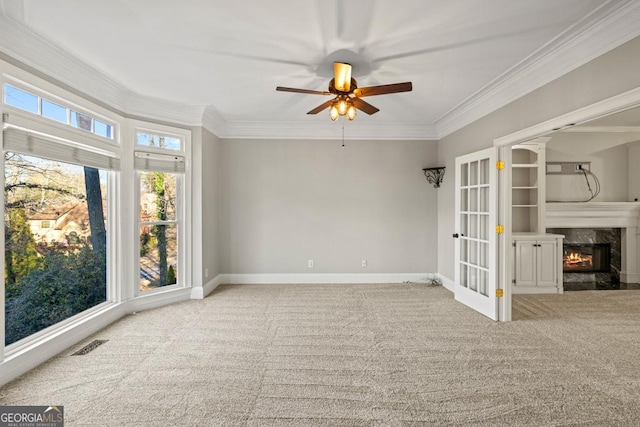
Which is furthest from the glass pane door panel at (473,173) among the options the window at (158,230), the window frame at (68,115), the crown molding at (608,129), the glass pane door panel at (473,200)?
the window frame at (68,115)

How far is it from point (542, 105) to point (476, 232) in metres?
1.71

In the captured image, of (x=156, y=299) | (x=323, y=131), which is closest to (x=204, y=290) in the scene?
(x=156, y=299)

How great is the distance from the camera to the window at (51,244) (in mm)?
2426

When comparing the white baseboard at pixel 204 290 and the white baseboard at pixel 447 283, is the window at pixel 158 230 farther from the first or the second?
the white baseboard at pixel 447 283

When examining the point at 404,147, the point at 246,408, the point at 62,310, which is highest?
the point at 404,147

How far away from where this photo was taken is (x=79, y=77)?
2930 mm

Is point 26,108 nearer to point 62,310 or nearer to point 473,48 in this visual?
point 62,310

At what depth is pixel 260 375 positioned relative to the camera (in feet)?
7.78

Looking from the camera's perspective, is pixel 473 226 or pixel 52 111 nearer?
pixel 52 111

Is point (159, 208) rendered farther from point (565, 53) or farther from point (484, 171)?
point (565, 53)

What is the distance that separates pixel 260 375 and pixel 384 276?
10.7ft

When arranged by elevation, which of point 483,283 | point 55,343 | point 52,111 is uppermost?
point 52,111

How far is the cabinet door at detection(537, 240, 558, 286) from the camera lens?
4.56m

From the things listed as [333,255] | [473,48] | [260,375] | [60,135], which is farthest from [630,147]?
[60,135]
